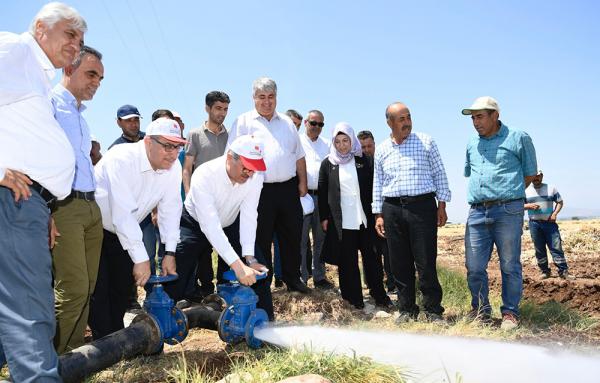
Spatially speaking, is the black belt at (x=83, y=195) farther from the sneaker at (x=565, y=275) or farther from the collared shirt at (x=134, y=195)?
the sneaker at (x=565, y=275)

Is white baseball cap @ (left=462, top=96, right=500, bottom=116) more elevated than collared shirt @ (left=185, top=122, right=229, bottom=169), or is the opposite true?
white baseball cap @ (left=462, top=96, right=500, bottom=116)

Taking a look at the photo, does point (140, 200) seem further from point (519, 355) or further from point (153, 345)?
point (519, 355)

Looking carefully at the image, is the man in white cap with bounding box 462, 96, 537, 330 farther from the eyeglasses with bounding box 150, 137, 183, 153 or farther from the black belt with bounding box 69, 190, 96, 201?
the black belt with bounding box 69, 190, 96, 201

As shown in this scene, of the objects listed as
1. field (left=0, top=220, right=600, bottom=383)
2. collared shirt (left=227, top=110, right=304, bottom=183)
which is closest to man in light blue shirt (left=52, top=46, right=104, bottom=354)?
field (left=0, top=220, right=600, bottom=383)

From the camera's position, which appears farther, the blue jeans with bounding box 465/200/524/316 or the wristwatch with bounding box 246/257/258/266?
the blue jeans with bounding box 465/200/524/316

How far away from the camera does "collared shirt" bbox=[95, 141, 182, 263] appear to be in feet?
12.1

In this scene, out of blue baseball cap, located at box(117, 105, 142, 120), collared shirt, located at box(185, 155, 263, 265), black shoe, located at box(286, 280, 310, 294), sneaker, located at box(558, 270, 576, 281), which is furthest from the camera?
sneaker, located at box(558, 270, 576, 281)

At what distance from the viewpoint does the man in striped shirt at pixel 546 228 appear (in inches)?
357

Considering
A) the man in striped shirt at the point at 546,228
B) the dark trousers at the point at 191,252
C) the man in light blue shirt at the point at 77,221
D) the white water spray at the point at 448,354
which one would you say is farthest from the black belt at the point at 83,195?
the man in striped shirt at the point at 546,228

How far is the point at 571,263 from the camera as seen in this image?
11.0 metres

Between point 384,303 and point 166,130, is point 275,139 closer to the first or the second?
point 166,130

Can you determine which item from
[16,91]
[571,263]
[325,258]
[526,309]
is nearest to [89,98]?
[16,91]

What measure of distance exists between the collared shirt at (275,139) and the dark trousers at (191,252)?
102cm

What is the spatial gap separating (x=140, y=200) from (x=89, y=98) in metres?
0.85
